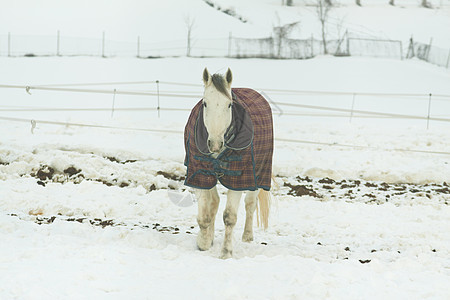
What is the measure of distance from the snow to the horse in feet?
0.74

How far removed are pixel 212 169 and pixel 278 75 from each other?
39.1 feet

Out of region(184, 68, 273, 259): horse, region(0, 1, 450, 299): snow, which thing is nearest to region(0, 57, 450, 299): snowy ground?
region(0, 1, 450, 299): snow

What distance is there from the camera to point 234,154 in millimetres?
3473

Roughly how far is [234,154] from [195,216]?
145cm

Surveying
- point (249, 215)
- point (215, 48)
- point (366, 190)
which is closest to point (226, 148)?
point (249, 215)

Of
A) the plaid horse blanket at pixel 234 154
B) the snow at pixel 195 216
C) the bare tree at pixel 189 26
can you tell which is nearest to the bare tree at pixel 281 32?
the bare tree at pixel 189 26

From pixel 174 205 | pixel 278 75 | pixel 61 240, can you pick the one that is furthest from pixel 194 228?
pixel 278 75

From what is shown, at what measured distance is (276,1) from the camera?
1636 centimetres

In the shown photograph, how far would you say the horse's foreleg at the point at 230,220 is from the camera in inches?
140

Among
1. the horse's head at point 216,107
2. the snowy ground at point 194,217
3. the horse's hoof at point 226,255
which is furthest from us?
the horse's hoof at point 226,255

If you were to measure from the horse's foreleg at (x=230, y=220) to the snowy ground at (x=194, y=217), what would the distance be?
98 millimetres

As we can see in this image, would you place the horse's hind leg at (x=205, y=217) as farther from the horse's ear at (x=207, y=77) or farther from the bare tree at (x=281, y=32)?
the bare tree at (x=281, y=32)

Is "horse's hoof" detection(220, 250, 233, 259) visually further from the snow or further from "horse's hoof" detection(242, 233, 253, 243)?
"horse's hoof" detection(242, 233, 253, 243)

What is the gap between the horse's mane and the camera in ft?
10.5
